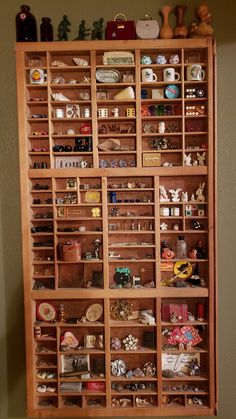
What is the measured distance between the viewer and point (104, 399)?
5.60 ft

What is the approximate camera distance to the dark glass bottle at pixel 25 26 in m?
1.59

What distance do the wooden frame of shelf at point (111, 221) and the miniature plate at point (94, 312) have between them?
0.07 feet

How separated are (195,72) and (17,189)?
1.06 meters

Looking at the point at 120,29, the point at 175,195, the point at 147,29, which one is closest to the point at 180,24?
the point at 147,29

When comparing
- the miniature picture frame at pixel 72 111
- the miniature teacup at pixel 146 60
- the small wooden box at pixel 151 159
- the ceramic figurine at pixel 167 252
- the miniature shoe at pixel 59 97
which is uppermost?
the miniature teacup at pixel 146 60

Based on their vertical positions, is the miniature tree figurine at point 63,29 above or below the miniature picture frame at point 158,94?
above

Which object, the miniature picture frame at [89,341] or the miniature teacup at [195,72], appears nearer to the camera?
the miniature teacup at [195,72]

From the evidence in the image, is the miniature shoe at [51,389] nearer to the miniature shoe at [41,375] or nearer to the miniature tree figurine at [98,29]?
the miniature shoe at [41,375]

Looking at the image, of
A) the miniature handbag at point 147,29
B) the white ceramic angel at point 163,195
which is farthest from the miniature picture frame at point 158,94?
the white ceramic angel at point 163,195

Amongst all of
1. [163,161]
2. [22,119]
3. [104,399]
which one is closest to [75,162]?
[22,119]

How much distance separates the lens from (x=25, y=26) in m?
1.59

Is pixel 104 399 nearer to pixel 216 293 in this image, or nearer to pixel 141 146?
pixel 216 293

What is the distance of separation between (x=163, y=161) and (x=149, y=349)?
0.97 meters

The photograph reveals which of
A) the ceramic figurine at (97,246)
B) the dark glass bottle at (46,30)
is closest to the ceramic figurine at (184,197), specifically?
the ceramic figurine at (97,246)
